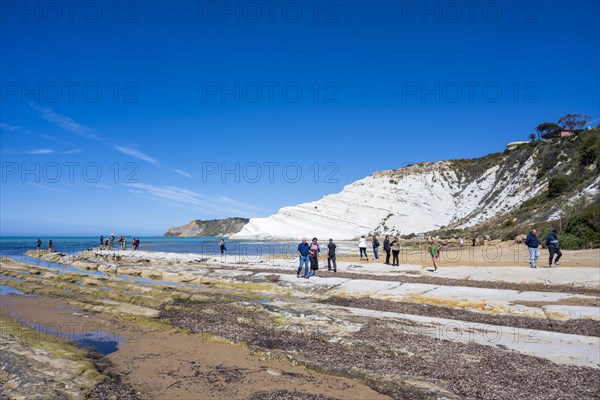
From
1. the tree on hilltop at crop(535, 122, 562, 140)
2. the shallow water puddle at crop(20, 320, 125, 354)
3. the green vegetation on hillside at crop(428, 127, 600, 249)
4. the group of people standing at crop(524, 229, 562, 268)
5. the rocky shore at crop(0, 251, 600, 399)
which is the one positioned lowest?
the shallow water puddle at crop(20, 320, 125, 354)

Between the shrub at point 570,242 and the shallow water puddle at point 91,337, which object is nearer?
the shallow water puddle at point 91,337

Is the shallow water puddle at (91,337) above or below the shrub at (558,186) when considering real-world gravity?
below

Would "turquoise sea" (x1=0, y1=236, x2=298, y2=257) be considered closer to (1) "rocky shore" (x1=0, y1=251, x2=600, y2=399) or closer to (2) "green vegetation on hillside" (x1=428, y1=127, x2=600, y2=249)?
(1) "rocky shore" (x1=0, y1=251, x2=600, y2=399)

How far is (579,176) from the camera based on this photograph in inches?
1859

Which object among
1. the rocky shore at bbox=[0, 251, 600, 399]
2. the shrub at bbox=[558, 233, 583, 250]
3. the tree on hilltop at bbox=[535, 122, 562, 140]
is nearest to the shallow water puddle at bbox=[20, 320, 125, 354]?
the rocky shore at bbox=[0, 251, 600, 399]

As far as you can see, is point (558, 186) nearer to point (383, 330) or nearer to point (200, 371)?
point (383, 330)

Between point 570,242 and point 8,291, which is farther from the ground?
point 570,242

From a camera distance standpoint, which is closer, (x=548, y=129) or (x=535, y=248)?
(x=535, y=248)

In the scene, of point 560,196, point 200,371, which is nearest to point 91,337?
point 200,371

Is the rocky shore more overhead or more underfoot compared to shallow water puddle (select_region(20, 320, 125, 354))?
more overhead

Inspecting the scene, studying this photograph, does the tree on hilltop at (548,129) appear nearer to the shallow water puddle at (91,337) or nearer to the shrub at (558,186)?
the shrub at (558,186)

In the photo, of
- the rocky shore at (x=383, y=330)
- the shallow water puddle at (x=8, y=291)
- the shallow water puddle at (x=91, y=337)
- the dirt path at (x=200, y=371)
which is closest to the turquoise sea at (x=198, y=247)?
the shallow water puddle at (x=8, y=291)

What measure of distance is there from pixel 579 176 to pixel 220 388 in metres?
53.6

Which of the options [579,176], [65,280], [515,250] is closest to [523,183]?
[579,176]
